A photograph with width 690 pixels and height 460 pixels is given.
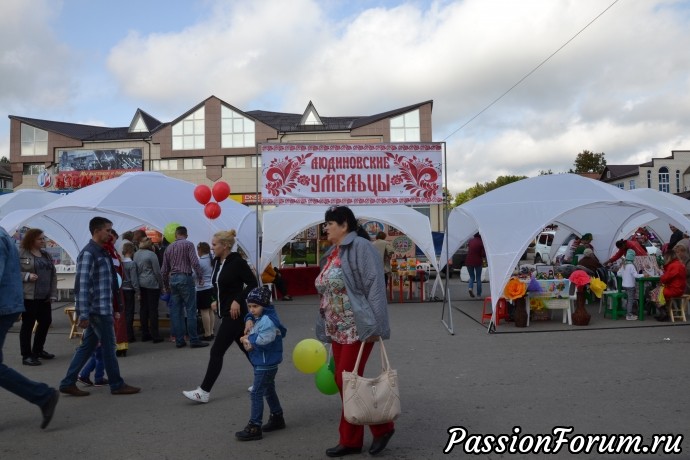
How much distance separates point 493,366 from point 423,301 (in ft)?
27.6

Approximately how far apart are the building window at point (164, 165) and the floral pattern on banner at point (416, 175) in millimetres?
37595

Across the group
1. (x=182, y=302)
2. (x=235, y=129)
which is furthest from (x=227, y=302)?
(x=235, y=129)

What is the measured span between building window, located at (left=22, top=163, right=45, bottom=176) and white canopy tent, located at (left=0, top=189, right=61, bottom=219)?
28.7 m

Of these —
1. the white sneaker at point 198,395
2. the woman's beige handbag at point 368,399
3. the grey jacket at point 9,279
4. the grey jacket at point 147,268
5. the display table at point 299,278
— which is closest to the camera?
the woman's beige handbag at point 368,399

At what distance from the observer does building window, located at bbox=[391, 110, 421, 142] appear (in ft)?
138

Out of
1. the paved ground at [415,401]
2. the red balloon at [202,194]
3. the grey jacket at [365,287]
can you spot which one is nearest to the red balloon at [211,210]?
the red balloon at [202,194]

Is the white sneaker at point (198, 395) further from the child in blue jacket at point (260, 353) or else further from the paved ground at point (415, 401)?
the child in blue jacket at point (260, 353)

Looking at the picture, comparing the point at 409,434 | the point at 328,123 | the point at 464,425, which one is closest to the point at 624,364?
the point at 464,425

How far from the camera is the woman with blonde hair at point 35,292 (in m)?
8.41

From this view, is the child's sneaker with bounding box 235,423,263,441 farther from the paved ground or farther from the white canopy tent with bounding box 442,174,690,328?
the white canopy tent with bounding box 442,174,690,328

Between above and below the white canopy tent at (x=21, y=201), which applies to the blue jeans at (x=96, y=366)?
below


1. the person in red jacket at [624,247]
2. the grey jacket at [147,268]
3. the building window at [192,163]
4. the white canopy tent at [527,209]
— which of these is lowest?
the grey jacket at [147,268]

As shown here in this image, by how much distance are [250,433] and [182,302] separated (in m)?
5.13

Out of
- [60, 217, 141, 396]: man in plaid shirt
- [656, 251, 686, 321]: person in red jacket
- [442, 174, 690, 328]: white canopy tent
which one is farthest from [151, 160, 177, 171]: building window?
[60, 217, 141, 396]: man in plaid shirt
